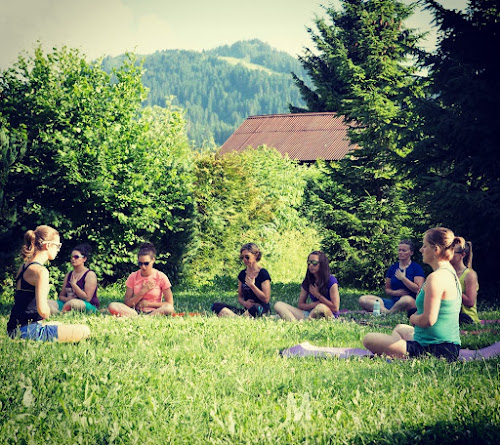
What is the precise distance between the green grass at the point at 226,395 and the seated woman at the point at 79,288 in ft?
10.5

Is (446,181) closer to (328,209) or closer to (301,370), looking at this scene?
(328,209)

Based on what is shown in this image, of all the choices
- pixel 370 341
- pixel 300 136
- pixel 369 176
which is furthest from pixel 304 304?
pixel 300 136

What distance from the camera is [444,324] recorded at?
22.1 feet

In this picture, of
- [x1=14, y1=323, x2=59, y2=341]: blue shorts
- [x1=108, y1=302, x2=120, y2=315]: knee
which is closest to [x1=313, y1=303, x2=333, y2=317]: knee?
[x1=108, y1=302, x2=120, y2=315]: knee

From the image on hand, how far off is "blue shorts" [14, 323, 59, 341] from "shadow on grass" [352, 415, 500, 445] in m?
4.55

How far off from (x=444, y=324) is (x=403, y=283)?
18.8 feet

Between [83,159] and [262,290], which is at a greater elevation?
[83,159]

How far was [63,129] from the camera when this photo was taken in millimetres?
14672

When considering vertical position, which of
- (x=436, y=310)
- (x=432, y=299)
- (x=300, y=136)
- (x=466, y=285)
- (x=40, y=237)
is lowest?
(x=466, y=285)

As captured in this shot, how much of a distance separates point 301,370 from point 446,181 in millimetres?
8946

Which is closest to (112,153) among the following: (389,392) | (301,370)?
(301,370)

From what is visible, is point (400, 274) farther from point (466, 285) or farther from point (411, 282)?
point (466, 285)

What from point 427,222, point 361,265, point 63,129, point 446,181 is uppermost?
point 63,129

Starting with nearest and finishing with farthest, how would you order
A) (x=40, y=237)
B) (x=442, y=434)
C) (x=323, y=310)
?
(x=442, y=434) < (x=40, y=237) < (x=323, y=310)
